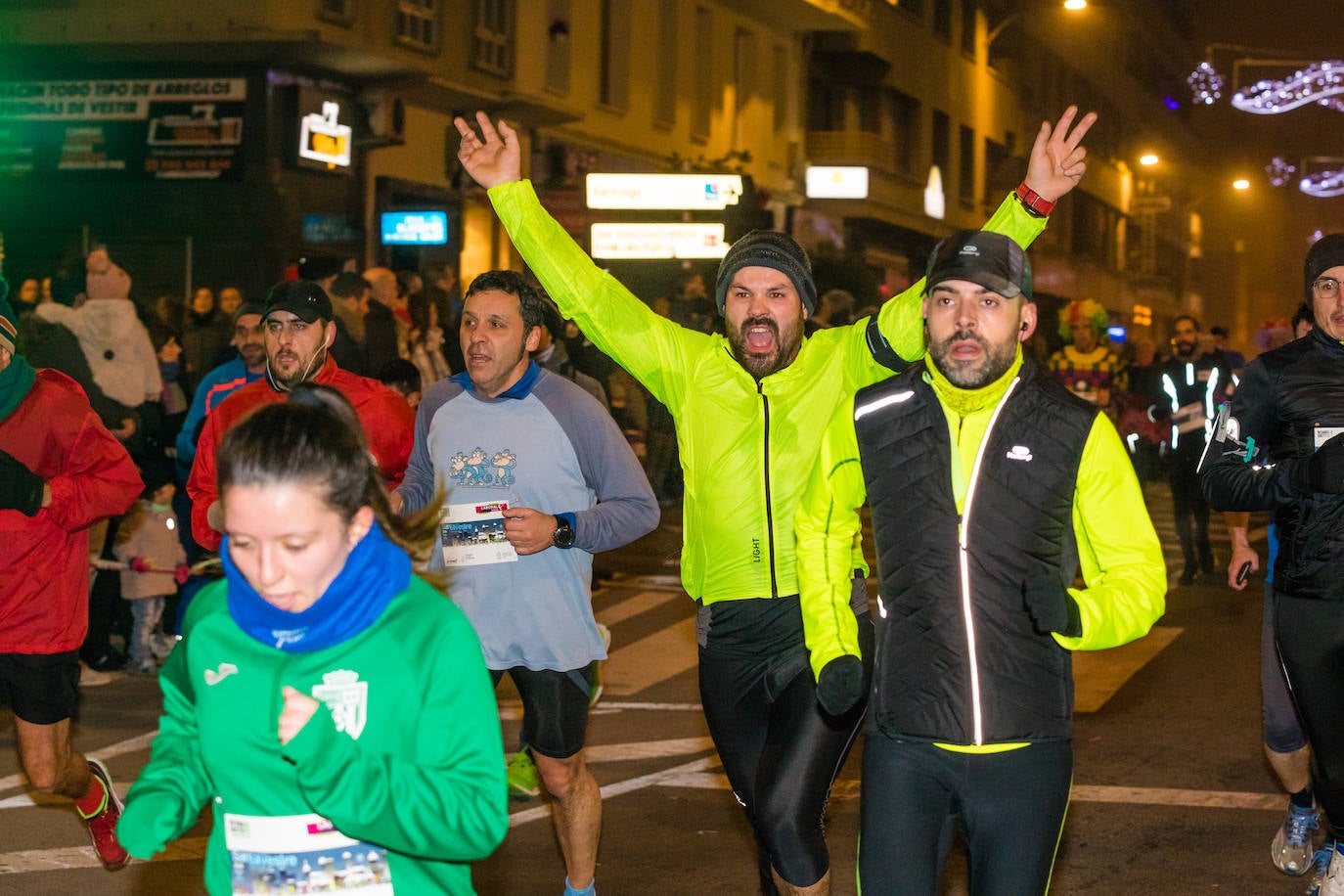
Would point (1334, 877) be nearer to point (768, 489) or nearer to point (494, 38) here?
point (768, 489)

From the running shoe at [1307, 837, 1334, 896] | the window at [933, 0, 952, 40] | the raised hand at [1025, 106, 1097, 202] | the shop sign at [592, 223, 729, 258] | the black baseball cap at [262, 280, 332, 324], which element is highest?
the window at [933, 0, 952, 40]

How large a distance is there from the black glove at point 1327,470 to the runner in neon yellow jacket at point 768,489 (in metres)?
1.37

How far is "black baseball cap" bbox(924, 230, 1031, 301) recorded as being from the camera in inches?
159

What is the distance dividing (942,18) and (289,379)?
42.3 m

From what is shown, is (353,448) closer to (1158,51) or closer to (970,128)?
(970,128)

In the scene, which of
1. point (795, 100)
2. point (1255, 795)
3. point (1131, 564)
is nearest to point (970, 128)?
point (795, 100)

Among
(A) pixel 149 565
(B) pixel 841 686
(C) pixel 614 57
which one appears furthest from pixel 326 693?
(C) pixel 614 57

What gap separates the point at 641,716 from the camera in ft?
30.9

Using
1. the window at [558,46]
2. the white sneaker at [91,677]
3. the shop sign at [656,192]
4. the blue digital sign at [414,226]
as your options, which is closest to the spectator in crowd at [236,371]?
the white sneaker at [91,677]

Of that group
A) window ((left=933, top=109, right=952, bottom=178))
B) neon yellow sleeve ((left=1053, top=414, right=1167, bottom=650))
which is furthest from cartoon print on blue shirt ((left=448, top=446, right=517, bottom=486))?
window ((left=933, top=109, right=952, bottom=178))

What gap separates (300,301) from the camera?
602 centimetres

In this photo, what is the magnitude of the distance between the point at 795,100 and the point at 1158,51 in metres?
41.8

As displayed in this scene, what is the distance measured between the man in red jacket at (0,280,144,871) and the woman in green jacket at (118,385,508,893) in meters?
3.06

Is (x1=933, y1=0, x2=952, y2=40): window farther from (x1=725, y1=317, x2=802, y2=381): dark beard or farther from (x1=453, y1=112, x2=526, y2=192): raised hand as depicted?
(x1=725, y1=317, x2=802, y2=381): dark beard
